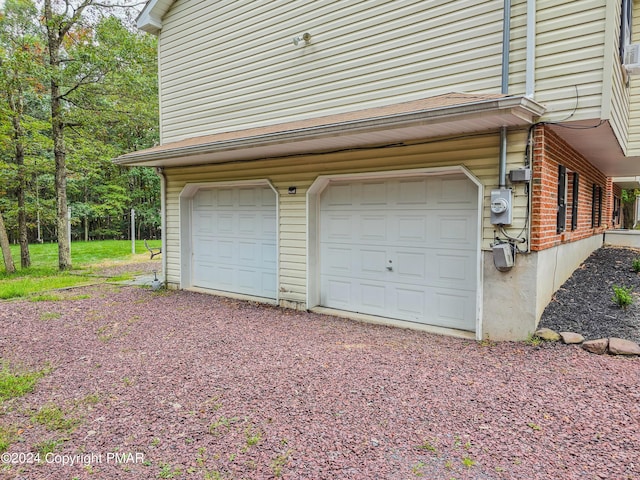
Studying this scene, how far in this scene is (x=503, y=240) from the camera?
4.66m

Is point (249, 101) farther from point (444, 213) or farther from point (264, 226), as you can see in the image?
point (444, 213)

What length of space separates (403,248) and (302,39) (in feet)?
12.5

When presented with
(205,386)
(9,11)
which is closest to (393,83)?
(205,386)

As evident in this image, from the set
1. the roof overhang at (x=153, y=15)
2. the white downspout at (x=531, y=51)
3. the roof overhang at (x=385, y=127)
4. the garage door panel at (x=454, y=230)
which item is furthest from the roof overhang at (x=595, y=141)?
the roof overhang at (x=153, y=15)

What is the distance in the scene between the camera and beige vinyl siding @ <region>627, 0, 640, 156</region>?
24.8 feet

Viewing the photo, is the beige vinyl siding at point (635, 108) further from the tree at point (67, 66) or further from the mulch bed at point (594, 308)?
the tree at point (67, 66)

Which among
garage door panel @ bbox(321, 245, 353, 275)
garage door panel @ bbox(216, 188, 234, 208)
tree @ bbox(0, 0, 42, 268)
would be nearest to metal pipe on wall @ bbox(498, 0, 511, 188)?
garage door panel @ bbox(321, 245, 353, 275)

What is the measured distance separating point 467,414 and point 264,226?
16.7ft

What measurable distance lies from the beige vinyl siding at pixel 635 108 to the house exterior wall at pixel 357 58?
270 centimetres

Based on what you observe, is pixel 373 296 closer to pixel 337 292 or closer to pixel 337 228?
pixel 337 292

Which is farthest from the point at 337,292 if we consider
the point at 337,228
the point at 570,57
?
the point at 570,57

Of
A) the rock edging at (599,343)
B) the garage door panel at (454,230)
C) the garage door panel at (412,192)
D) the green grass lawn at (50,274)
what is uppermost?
the garage door panel at (412,192)

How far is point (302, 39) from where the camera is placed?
6434mm

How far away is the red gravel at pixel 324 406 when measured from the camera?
2.48 m
